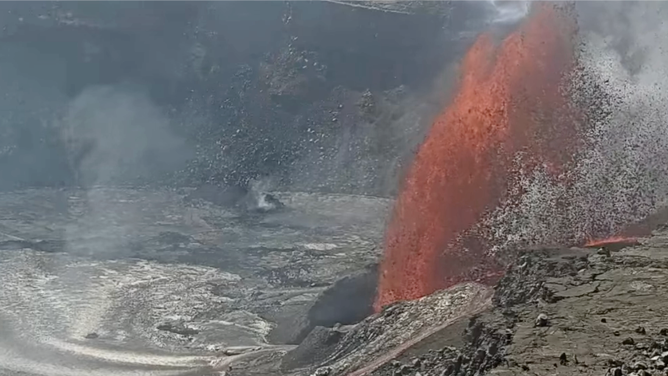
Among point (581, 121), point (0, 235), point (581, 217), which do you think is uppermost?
point (581, 121)

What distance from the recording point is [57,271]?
1278 inches

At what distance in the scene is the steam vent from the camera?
14906 mm

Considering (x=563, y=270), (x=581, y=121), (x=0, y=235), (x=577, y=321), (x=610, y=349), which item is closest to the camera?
(x=610, y=349)

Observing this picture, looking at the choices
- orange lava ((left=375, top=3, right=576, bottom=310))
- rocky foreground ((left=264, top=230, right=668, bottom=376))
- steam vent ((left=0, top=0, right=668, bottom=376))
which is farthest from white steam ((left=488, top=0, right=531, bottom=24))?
rocky foreground ((left=264, top=230, right=668, bottom=376))

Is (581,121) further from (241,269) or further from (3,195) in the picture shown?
(3,195)

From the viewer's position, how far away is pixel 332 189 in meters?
45.6

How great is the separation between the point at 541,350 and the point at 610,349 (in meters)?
0.75

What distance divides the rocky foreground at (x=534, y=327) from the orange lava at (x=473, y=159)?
3.95 metres

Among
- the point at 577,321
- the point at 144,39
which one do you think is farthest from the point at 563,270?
the point at 144,39

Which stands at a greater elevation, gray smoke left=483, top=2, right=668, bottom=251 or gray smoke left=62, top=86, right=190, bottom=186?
gray smoke left=483, top=2, right=668, bottom=251

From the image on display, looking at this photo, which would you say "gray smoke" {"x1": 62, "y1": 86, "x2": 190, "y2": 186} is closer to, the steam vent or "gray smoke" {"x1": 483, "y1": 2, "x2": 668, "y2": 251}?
the steam vent

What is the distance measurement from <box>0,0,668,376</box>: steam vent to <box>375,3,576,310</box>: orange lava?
0.26 feet

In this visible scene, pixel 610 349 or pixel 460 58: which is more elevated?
pixel 460 58

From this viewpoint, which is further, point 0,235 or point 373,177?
point 373,177
